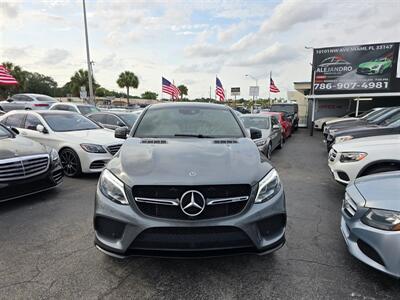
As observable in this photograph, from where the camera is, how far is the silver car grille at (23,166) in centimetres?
417

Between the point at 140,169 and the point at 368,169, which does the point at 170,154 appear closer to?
the point at 140,169

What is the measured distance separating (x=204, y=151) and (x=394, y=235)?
5.86 ft

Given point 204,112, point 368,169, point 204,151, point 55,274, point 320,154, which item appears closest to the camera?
point 55,274

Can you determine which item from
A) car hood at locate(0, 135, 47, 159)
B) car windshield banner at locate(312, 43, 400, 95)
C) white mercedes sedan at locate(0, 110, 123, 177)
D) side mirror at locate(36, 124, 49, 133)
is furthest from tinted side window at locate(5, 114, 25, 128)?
car windshield banner at locate(312, 43, 400, 95)

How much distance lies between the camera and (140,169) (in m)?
2.52

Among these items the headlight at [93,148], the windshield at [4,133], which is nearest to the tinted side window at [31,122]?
the windshield at [4,133]

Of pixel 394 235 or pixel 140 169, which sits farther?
pixel 140 169

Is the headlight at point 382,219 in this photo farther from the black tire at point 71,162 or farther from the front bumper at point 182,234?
the black tire at point 71,162

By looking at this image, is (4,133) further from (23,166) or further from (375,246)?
(375,246)

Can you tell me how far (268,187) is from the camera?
257 cm

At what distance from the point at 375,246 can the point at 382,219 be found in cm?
24

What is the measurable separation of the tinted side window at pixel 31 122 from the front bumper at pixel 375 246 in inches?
278

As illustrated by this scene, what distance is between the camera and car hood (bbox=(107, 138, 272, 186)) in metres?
2.37

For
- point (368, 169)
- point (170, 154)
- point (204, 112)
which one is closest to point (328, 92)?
point (368, 169)
